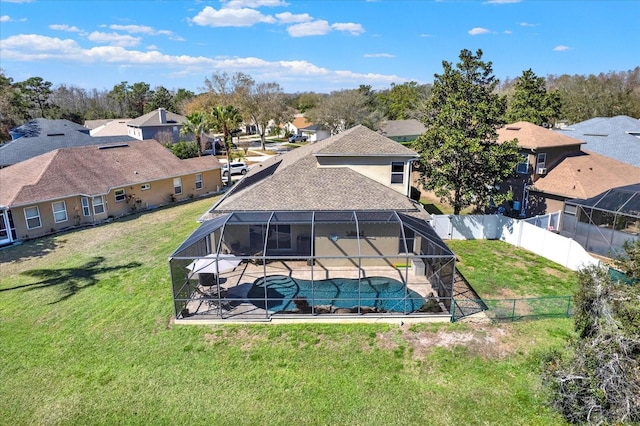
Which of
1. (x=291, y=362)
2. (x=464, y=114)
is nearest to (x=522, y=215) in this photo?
(x=464, y=114)

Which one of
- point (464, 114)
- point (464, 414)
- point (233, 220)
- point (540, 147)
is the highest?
point (464, 114)

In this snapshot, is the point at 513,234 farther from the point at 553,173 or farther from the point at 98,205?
the point at 98,205

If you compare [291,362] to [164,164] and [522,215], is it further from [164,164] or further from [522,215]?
[164,164]

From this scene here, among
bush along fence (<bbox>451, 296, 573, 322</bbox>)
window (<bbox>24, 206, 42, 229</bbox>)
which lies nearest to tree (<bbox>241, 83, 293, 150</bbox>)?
window (<bbox>24, 206, 42, 229</bbox>)

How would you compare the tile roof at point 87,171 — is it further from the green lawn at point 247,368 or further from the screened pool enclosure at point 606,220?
the screened pool enclosure at point 606,220

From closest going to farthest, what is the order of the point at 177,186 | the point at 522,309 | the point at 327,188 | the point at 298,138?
1. the point at 522,309
2. the point at 327,188
3. the point at 177,186
4. the point at 298,138

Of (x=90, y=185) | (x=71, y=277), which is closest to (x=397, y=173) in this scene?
(x=71, y=277)

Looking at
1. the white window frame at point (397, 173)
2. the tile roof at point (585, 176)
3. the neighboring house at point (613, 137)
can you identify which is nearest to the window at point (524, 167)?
the tile roof at point (585, 176)
